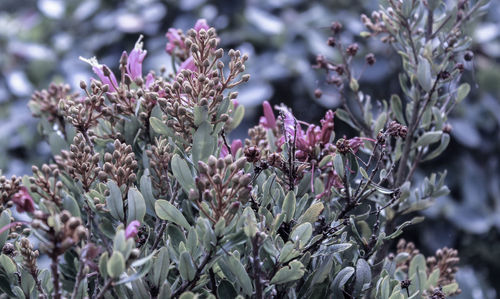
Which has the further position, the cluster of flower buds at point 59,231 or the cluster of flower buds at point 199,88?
the cluster of flower buds at point 199,88

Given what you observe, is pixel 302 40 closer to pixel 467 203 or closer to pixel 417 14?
pixel 467 203

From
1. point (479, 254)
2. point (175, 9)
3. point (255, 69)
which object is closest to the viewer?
point (479, 254)

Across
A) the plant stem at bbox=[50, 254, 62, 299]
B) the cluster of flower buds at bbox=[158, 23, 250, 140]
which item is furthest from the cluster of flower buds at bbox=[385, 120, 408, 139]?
the plant stem at bbox=[50, 254, 62, 299]

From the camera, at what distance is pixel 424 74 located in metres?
0.85

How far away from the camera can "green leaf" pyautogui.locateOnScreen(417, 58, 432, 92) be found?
85 centimetres

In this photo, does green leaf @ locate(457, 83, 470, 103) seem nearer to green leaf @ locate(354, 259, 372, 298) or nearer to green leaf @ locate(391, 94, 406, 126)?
green leaf @ locate(391, 94, 406, 126)

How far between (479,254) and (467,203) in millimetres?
226

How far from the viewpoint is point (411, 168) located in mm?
932

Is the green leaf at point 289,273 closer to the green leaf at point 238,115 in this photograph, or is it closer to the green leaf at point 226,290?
the green leaf at point 226,290

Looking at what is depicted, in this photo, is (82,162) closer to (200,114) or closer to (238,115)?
(200,114)

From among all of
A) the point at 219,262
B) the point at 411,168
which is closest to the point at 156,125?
the point at 219,262

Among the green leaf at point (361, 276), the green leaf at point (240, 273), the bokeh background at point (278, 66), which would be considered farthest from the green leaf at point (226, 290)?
the bokeh background at point (278, 66)

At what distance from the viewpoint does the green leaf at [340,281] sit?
2.22 feet

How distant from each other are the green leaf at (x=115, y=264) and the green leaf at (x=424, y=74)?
1.72ft
